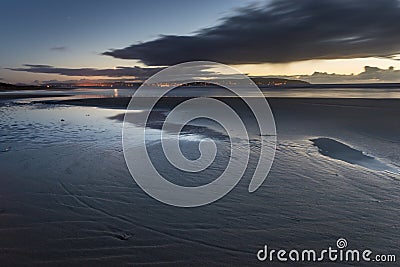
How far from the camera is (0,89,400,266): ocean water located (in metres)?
3.55

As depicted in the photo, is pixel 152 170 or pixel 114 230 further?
pixel 152 170

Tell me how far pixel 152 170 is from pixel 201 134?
537 centimetres

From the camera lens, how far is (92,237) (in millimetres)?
3820

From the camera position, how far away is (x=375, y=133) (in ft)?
39.0

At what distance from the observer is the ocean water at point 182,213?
11.6 ft

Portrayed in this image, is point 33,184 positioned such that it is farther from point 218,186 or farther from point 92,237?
point 218,186

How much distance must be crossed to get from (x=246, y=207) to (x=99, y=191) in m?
2.71

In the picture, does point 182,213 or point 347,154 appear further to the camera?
point 347,154

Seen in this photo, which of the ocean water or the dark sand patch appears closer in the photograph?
the ocean water

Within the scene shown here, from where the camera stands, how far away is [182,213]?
464 centimetres

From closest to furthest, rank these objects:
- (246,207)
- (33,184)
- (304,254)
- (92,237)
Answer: (304,254), (92,237), (246,207), (33,184)

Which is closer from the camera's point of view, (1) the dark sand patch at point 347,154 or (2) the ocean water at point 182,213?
(2) the ocean water at point 182,213

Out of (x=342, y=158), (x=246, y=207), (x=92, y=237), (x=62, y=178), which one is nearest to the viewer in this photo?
(x=92, y=237)

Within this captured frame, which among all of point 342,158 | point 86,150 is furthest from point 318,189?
point 86,150
